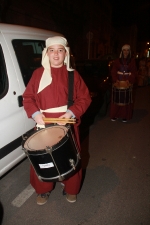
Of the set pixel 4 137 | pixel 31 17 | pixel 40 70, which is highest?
pixel 31 17

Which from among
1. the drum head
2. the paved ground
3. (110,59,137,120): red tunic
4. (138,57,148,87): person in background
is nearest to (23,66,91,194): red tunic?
the drum head

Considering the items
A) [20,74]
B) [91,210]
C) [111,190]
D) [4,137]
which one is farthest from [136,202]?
[20,74]

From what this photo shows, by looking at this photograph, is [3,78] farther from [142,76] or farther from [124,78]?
[142,76]

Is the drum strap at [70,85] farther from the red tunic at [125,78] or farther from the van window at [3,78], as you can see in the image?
the red tunic at [125,78]

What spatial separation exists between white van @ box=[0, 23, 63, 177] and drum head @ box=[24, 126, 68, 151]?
0.57 metres

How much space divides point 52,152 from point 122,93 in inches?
136

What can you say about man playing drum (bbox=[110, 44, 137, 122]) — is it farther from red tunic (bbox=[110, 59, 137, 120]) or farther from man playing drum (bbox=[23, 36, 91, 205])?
man playing drum (bbox=[23, 36, 91, 205])

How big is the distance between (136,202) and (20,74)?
2.23 m

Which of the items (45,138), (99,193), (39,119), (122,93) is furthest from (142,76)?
(45,138)

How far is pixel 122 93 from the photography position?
4.73 meters

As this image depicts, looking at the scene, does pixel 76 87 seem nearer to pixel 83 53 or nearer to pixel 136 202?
pixel 136 202

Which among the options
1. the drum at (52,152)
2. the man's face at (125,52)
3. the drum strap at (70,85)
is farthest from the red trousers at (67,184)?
the man's face at (125,52)

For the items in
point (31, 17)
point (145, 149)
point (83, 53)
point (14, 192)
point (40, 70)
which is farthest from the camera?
point (83, 53)

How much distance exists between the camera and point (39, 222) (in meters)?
2.20
